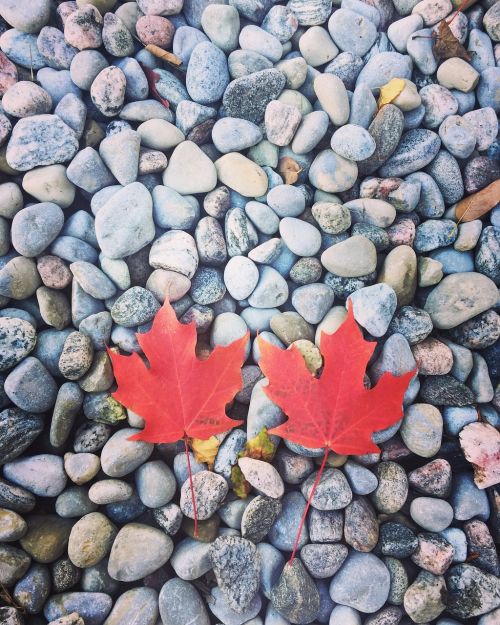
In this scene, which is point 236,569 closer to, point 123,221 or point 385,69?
point 123,221

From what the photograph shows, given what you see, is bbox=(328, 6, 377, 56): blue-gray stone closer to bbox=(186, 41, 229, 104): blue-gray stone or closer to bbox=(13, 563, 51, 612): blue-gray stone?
bbox=(186, 41, 229, 104): blue-gray stone

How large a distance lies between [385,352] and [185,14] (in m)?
1.17

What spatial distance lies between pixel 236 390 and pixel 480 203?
0.88 m

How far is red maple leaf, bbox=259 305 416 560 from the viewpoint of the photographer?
104cm

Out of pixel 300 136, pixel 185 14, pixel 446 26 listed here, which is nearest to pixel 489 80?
pixel 446 26

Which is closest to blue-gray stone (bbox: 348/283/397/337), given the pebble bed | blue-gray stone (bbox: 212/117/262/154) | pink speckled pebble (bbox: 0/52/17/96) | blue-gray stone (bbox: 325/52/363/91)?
the pebble bed

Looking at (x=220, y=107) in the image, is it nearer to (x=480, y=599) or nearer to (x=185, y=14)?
(x=185, y=14)

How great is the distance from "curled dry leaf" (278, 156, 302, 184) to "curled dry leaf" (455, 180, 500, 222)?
1.61 feet

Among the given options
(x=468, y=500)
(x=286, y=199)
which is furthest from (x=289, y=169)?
(x=468, y=500)

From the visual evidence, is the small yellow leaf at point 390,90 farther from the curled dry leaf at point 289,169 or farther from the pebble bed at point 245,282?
the curled dry leaf at point 289,169

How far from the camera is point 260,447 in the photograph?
1.12 metres

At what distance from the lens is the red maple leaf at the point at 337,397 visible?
1045 millimetres

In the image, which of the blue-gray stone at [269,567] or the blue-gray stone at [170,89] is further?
the blue-gray stone at [170,89]

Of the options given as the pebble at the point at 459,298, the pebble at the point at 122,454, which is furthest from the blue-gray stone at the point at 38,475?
the pebble at the point at 459,298
